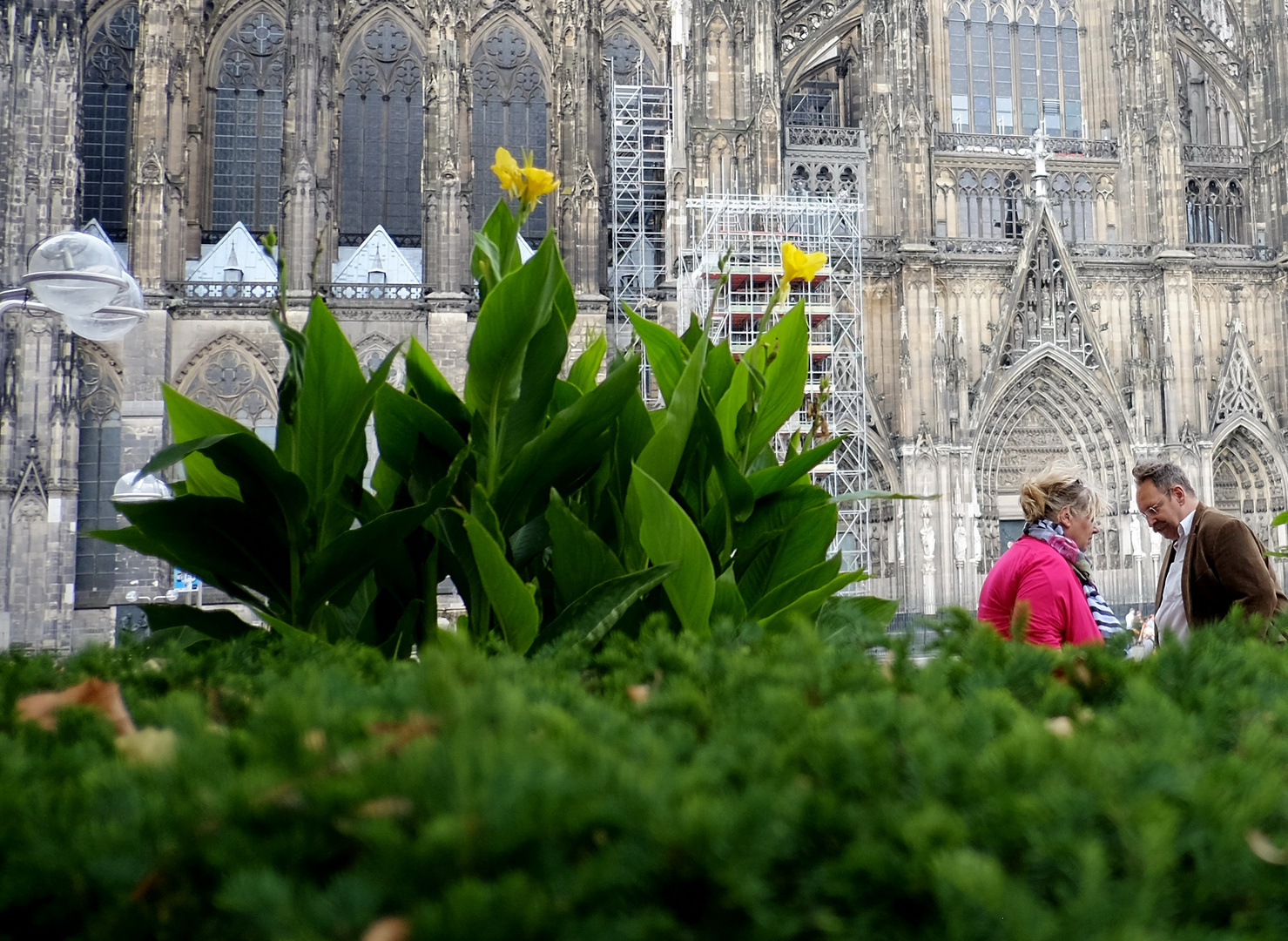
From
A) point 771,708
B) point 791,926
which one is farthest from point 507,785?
point 771,708

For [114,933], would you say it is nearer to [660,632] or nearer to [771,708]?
[771,708]

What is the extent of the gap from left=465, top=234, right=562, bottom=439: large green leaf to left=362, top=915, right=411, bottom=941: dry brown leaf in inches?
52.0

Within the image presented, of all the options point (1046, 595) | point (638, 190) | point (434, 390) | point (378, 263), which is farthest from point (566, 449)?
point (638, 190)

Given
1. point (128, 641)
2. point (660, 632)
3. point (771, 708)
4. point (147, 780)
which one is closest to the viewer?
point (147, 780)

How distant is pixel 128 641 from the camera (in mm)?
1823

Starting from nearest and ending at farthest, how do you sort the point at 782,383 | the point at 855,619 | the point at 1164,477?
the point at 855,619 → the point at 782,383 → the point at 1164,477

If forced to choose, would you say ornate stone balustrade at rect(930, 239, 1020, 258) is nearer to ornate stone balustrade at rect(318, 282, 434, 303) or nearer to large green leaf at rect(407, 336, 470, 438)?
ornate stone balustrade at rect(318, 282, 434, 303)

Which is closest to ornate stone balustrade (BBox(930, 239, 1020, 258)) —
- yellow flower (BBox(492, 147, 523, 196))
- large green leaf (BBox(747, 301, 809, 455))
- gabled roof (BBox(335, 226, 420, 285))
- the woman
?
gabled roof (BBox(335, 226, 420, 285))

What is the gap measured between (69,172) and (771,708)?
67.1ft

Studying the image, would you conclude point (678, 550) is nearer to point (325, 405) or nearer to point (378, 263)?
point (325, 405)

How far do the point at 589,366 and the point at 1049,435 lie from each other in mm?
19555

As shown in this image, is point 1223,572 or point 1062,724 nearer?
point 1062,724

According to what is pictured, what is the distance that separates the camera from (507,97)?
68.7 feet

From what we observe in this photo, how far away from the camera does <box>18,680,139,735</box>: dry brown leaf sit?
1.00 m
